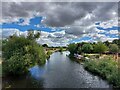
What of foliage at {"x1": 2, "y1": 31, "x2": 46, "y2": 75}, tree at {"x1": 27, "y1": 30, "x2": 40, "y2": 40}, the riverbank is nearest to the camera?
the riverbank

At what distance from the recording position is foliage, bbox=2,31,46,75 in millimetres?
33188

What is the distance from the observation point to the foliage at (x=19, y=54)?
3319 cm

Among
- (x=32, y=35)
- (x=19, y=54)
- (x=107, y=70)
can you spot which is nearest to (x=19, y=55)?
(x=19, y=54)

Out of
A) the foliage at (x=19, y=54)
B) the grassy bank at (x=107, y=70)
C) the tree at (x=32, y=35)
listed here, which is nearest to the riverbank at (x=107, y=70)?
the grassy bank at (x=107, y=70)

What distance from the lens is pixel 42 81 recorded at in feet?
103

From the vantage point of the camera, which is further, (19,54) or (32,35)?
(32,35)

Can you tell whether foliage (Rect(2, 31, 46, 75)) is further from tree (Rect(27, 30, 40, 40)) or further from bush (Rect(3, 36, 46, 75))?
tree (Rect(27, 30, 40, 40))

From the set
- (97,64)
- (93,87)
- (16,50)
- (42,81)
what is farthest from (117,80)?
(16,50)

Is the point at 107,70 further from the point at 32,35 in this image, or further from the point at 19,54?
the point at 19,54

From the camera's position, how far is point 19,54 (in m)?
34.4

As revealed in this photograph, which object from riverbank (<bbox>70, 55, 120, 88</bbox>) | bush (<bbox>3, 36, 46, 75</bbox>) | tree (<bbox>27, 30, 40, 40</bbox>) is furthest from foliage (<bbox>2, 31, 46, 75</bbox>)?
riverbank (<bbox>70, 55, 120, 88</bbox>)

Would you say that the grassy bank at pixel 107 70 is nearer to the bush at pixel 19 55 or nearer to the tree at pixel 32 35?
the bush at pixel 19 55

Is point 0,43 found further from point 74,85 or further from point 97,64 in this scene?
point 97,64

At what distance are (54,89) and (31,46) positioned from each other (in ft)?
35.3
